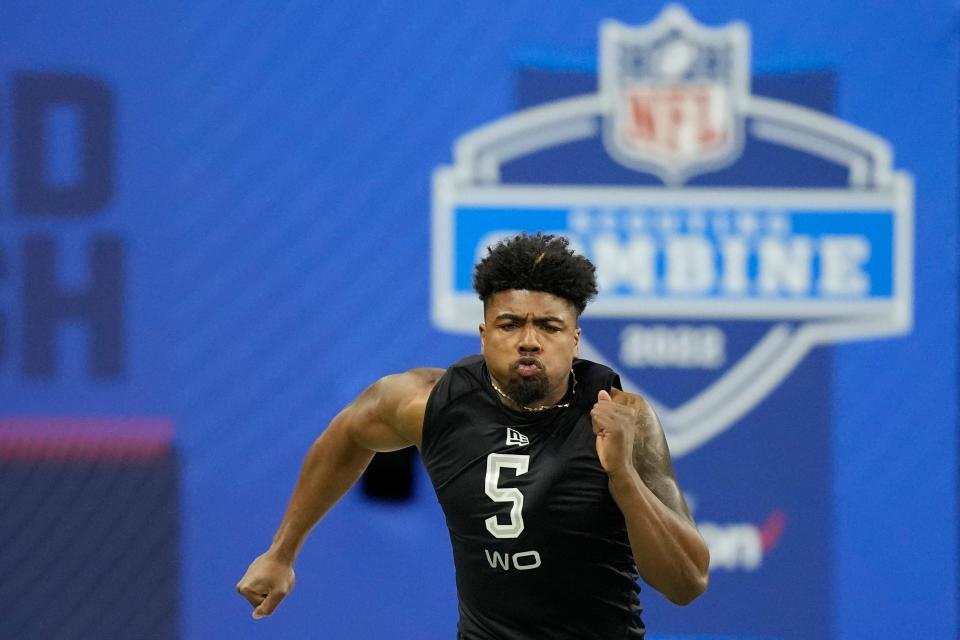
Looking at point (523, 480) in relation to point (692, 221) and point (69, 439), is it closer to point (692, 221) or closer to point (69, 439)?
point (692, 221)

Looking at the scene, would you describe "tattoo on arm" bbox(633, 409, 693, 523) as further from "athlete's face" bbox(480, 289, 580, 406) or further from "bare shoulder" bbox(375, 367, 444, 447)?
"bare shoulder" bbox(375, 367, 444, 447)

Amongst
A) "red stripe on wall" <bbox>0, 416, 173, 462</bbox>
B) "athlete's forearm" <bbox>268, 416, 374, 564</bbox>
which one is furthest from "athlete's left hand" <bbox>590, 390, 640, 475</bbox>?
"red stripe on wall" <bbox>0, 416, 173, 462</bbox>

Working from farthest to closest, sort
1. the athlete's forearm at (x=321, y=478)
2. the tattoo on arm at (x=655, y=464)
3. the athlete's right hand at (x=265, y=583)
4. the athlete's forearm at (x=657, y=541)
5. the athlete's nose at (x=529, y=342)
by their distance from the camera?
the athlete's forearm at (x=321, y=478), the athlete's right hand at (x=265, y=583), the athlete's nose at (x=529, y=342), the tattoo on arm at (x=655, y=464), the athlete's forearm at (x=657, y=541)

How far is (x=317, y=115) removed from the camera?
4855 mm

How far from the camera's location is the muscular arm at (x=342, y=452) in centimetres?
297

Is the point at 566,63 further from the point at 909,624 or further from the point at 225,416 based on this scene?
the point at 909,624

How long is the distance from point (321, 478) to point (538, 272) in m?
0.86

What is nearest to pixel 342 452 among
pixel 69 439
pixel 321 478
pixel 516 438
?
pixel 321 478

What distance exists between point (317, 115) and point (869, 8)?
2289 millimetres

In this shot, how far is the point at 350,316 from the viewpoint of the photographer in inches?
191

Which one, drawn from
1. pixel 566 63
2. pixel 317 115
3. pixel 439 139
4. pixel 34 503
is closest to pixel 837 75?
pixel 566 63

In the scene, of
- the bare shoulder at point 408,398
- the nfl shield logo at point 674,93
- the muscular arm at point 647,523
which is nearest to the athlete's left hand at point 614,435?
the muscular arm at point 647,523

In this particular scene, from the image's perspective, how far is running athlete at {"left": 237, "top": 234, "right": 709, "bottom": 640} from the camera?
267 cm

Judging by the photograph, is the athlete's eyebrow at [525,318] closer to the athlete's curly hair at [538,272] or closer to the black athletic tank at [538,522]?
the athlete's curly hair at [538,272]
